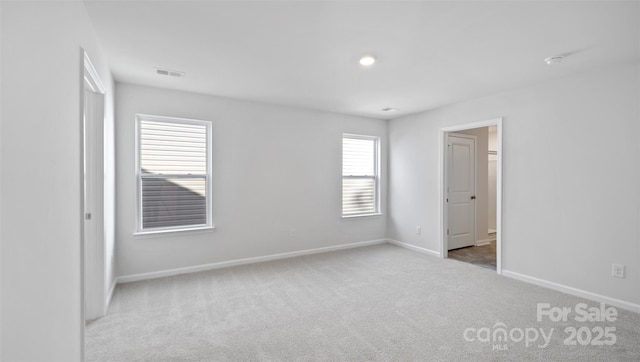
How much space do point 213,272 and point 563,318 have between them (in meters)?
3.93

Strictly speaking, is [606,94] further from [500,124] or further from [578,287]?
[578,287]

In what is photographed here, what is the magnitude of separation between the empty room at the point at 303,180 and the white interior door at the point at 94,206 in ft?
0.05

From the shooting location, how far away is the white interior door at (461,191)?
5.30 metres

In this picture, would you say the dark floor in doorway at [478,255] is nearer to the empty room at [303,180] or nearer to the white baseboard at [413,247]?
the empty room at [303,180]

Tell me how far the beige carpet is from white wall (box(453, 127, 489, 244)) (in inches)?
82.3

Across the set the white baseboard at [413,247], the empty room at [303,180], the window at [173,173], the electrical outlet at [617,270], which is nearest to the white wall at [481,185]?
the empty room at [303,180]

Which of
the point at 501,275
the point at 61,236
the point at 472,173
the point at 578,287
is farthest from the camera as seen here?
the point at 472,173

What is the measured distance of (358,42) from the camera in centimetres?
256

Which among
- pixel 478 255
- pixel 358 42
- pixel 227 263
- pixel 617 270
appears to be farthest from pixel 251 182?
pixel 617 270

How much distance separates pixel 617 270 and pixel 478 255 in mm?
2095

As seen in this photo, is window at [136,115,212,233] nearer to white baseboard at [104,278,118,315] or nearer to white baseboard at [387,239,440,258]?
white baseboard at [104,278,118,315]

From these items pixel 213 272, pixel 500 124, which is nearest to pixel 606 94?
pixel 500 124

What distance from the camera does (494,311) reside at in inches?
114

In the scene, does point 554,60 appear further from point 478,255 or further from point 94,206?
point 94,206
